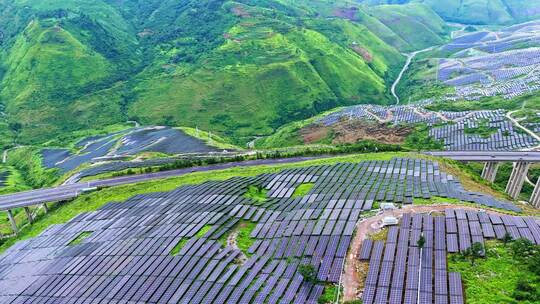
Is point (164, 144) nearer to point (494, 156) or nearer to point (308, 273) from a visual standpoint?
point (494, 156)

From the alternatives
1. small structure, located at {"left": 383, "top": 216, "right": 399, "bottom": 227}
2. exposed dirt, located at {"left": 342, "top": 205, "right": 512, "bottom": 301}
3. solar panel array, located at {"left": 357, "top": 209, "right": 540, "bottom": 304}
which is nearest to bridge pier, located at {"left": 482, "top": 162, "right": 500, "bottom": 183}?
exposed dirt, located at {"left": 342, "top": 205, "right": 512, "bottom": 301}

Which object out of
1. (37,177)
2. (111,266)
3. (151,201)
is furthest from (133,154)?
(111,266)

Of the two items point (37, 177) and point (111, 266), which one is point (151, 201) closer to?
point (111, 266)

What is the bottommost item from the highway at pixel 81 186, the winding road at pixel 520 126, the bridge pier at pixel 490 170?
the highway at pixel 81 186

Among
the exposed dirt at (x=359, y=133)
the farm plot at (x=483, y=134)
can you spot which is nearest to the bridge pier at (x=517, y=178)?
the farm plot at (x=483, y=134)

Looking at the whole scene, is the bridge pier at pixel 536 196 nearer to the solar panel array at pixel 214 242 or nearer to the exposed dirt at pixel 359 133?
the solar panel array at pixel 214 242

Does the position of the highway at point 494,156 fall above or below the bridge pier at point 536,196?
above
